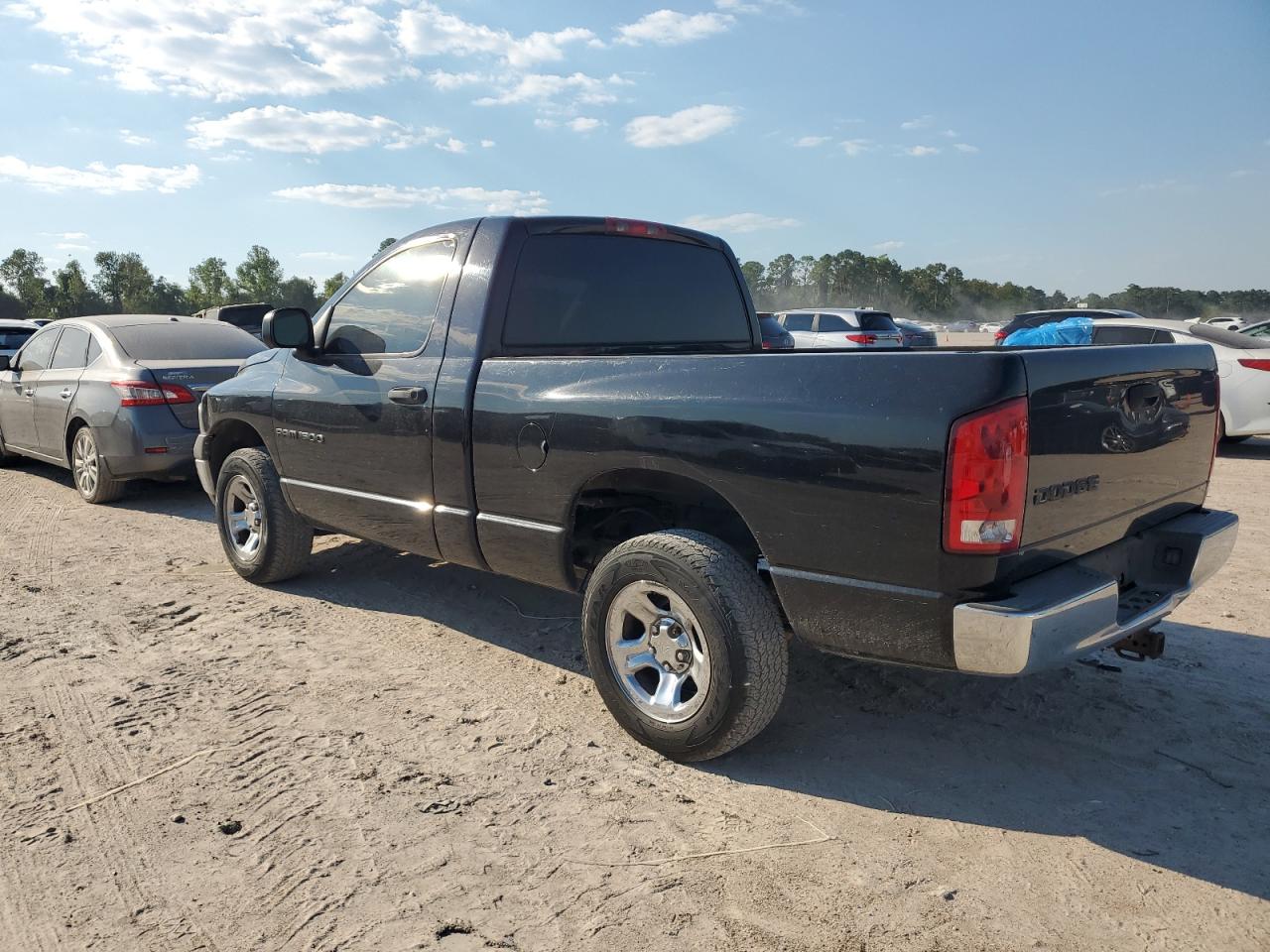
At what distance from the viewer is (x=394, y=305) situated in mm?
4254

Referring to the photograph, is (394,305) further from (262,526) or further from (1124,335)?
(1124,335)

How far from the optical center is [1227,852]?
2.57 m

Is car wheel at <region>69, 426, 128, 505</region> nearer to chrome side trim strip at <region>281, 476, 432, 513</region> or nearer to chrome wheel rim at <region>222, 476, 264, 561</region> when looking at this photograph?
chrome wheel rim at <region>222, 476, 264, 561</region>

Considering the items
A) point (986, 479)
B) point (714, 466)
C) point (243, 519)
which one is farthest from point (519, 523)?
point (243, 519)

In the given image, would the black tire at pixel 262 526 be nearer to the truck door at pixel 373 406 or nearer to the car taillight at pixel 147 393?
the truck door at pixel 373 406

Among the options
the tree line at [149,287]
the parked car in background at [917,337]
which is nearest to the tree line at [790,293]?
the tree line at [149,287]

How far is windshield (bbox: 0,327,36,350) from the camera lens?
1335cm

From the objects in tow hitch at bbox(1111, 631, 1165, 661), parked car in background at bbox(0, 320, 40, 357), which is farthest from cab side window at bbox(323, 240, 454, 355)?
parked car in background at bbox(0, 320, 40, 357)

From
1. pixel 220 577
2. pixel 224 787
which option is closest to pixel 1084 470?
pixel 224 787

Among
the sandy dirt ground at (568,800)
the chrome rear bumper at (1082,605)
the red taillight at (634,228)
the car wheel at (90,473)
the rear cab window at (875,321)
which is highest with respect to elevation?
the red taillight at (634,228)

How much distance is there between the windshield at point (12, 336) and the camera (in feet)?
43.8

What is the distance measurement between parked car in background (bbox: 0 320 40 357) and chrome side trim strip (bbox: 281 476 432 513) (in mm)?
11415

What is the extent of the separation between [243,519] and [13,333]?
11069 millimetres

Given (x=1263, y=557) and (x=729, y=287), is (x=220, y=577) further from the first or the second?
(x=1263, y=557)
